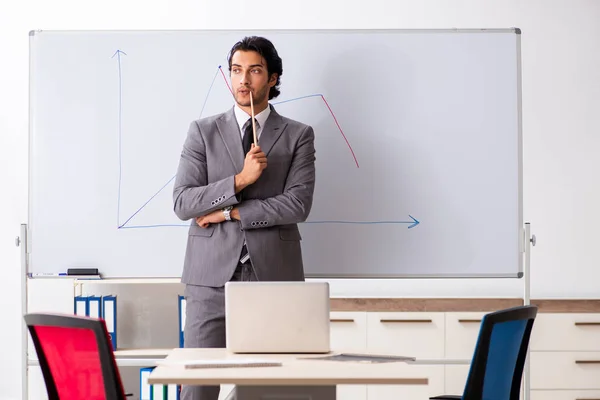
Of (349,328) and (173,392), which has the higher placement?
(349,328)

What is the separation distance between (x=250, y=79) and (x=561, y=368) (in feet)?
7.39

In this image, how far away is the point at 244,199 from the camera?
3410 mm

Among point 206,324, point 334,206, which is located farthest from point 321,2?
point 206,324

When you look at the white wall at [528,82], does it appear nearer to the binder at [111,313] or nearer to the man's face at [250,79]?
the binder at [111,313]

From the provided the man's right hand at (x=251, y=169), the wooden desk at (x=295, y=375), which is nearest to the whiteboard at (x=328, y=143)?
the man's right hand at (x=251, y=169)

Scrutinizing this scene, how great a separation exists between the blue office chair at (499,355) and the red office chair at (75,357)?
36.6 inches

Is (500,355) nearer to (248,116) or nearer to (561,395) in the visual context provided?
(248,116)

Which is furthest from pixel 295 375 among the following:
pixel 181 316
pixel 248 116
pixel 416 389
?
pixel 416 389

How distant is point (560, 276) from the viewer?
4.78 meters

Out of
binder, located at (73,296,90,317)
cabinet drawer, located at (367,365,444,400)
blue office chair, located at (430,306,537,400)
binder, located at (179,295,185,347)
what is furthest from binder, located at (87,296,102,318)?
blue office chair, located at (430,306,537,400)

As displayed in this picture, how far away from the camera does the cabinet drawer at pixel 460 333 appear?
4266 millimetres

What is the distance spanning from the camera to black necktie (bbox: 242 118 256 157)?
351cm

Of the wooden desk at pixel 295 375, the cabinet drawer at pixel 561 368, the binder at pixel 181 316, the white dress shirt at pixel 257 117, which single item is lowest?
the cabinet drawer at pixel 561 368

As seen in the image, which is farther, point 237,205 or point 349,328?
point 349,328
